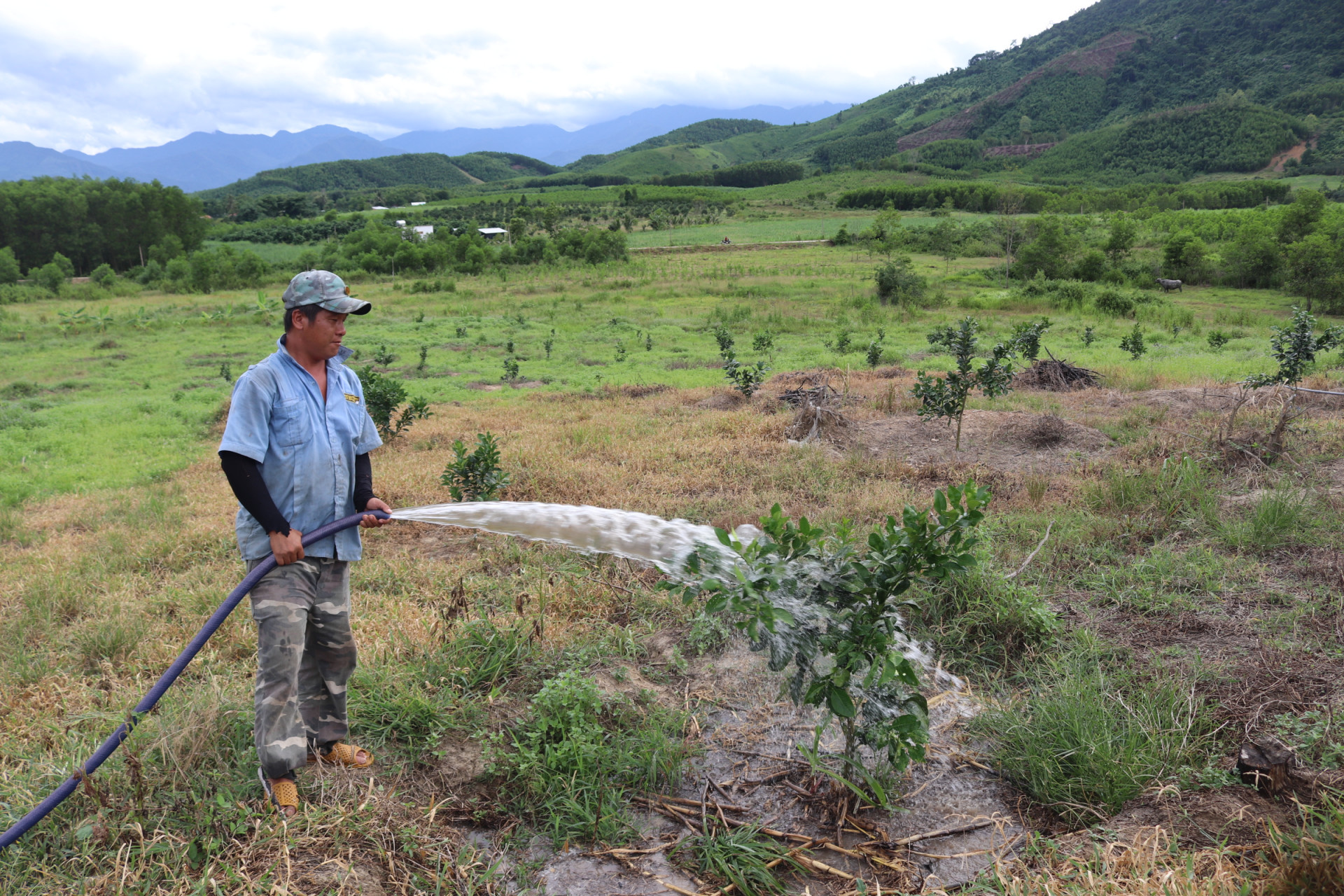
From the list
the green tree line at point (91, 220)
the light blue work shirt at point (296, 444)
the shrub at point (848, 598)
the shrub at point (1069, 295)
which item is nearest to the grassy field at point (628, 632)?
the shrub at point (848, 598)

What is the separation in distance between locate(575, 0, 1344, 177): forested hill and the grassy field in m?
112

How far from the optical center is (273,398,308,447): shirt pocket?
3.18 meters

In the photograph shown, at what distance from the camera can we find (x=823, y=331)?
23.6 meters

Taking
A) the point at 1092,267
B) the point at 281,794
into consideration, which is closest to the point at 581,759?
the point at 281,794

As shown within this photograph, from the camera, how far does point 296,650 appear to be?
312cm

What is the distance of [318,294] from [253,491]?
0.88 metres

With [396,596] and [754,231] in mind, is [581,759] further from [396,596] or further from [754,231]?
[754,231]

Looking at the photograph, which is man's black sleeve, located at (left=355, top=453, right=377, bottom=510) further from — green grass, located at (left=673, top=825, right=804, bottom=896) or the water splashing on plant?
green grass, located at (left=673, top=825, right=804, bottom=896)

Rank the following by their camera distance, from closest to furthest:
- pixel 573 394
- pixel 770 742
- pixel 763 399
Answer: pixel 770 742 < pixel 763 399 < pixel 573 394

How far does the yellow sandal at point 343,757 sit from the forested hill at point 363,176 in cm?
15587

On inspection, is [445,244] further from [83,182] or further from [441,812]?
[441,812]

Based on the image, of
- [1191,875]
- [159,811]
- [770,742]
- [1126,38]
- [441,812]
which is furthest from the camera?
[1126,38]

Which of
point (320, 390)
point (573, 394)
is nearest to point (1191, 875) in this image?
point (320, 390)

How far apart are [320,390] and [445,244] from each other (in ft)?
161
